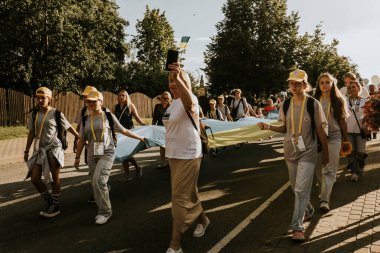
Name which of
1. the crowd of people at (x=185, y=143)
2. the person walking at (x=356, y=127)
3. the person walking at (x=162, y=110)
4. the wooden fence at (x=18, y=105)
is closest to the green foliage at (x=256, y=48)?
the wooden fence at (x=18, y=105)

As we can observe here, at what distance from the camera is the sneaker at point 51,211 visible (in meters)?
5.66

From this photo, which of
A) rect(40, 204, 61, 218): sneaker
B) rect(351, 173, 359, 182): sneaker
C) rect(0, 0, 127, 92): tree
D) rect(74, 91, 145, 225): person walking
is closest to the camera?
rect(74, 91, 145, 225): person walking

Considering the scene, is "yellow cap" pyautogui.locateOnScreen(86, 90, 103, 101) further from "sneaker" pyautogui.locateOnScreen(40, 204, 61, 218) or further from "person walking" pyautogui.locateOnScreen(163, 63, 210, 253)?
"sneaker" pyautogui.locateOnScreen(40, 204, 61, 218)

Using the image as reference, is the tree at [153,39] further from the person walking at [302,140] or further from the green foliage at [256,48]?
the person walking at [302,140]

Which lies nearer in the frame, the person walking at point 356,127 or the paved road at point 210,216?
the paved road at point 210,216

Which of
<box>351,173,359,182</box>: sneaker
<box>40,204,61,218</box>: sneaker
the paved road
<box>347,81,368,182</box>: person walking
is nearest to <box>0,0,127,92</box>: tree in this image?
the paved road

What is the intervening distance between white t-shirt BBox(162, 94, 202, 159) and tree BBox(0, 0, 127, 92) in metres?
18.8

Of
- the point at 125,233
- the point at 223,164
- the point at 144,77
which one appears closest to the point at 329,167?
the point at 125,233

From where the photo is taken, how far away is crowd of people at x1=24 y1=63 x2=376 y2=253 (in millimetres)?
4074

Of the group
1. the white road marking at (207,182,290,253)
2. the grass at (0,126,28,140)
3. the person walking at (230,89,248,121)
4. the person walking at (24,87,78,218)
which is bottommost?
the white road marking at (207,182,290,253)

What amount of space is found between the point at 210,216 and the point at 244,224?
1.93ft

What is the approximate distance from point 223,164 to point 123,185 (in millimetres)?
3179

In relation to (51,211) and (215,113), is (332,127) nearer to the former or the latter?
(51,211)

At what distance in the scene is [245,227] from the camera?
5.14 metres
